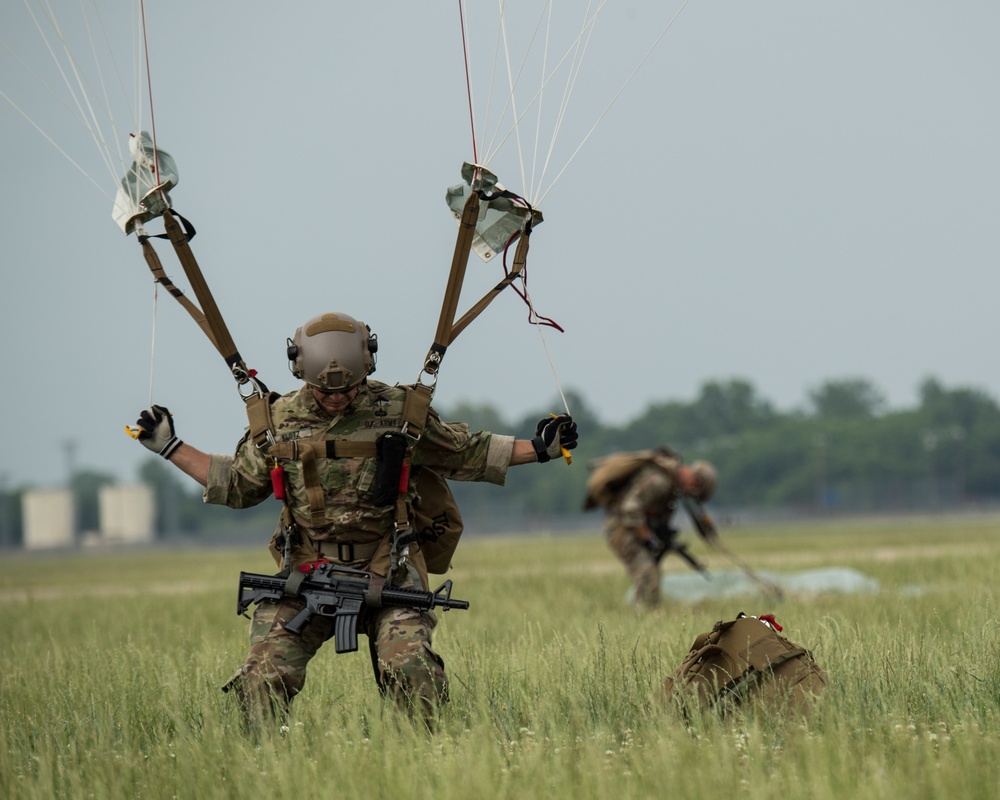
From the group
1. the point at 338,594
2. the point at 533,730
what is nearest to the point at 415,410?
the point at 338,594

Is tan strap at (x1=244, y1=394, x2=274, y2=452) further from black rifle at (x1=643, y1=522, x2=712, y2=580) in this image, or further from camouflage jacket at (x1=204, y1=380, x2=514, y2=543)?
black rifle at (x1=643, y1=522, x2=712, y2=580)

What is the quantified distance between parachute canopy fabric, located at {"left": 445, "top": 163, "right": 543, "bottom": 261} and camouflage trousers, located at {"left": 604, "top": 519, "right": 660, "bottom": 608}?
7.68 metres

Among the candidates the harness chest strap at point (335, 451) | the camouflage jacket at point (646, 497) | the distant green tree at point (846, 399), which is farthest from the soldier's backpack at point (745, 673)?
the distant green tree at point (846, 399)

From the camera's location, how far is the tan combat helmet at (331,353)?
5.93 metres

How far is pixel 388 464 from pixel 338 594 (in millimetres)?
632

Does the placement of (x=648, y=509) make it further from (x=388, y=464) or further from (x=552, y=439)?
→ (x=388, y=464)

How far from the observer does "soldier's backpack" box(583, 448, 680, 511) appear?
14.8 metres

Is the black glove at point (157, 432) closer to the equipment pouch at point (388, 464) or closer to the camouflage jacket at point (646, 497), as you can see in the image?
the equipment pouch at point (388, 464)

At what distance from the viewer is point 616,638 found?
7.59 meters

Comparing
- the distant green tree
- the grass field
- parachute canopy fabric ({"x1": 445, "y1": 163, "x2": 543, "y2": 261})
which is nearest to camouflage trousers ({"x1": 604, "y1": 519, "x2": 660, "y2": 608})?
the grass field

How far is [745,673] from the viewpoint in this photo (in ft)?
19.1

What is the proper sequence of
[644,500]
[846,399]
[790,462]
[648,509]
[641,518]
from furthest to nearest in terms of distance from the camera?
[846,399] < [790,462] < [648,509] < [644,500] < [641,518]

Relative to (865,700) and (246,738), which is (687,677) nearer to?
(865,700)

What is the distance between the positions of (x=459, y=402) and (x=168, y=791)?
13566 cm
